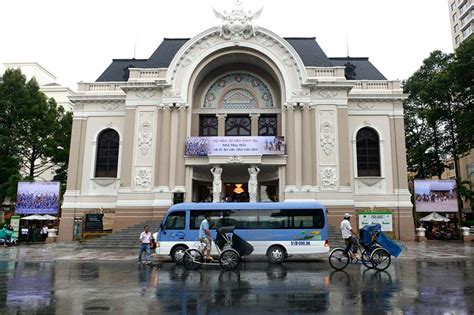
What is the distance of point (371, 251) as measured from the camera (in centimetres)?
1332

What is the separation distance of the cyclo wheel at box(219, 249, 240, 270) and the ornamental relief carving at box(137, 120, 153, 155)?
1624 cm

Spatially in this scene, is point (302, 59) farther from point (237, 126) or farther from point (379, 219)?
point (379, 219)

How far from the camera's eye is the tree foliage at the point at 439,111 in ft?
101

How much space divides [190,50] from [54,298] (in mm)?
22791

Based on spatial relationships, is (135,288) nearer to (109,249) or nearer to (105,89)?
(109,249)

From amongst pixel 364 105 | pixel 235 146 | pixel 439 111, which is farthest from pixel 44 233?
pixel 439 111

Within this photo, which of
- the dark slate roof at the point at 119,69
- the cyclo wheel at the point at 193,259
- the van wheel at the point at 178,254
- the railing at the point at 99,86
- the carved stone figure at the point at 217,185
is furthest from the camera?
the dark slate roof at the point at 119,69

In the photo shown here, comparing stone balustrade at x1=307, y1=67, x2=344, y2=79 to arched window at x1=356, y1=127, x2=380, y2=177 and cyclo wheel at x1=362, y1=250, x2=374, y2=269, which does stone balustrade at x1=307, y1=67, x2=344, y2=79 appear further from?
cyclo wheel at x1=362, y1=250, x2=374, y2=269

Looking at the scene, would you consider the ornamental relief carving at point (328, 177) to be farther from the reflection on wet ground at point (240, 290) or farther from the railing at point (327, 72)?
the reflection on wet ground at point (240, 290)

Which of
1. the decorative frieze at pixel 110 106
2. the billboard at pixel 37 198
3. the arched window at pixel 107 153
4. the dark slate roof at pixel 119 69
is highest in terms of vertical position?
the dark slate roof at pixel 119 69

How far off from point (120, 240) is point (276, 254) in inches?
474

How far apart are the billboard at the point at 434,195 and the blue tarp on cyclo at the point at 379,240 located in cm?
1640

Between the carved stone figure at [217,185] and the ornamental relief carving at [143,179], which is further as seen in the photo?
the ornamental relief carving at [143,179]

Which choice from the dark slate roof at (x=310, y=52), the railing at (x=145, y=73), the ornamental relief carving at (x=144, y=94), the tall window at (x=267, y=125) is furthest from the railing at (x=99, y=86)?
the dark slate roof at (x=310, y=52)
